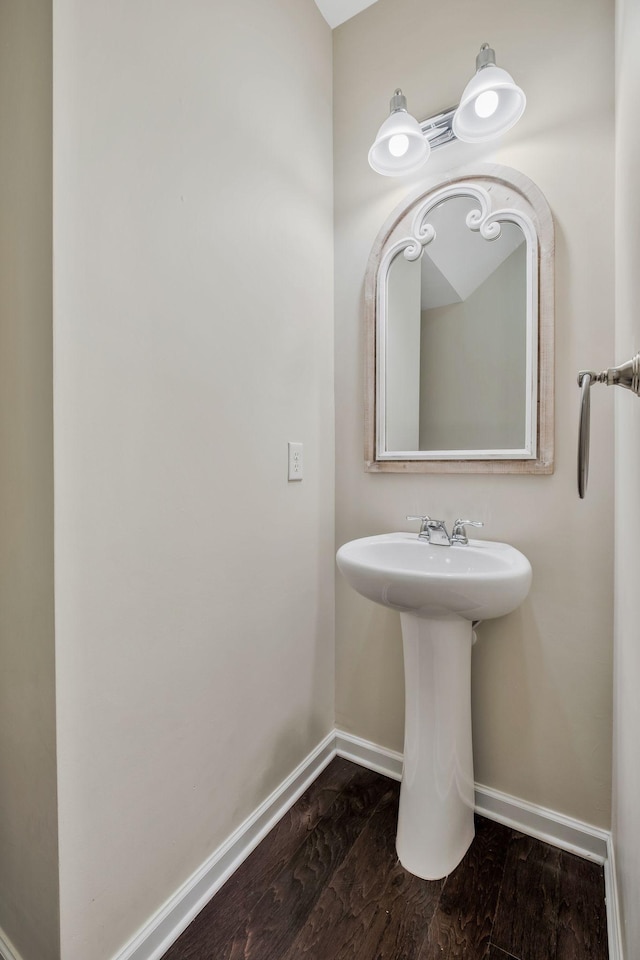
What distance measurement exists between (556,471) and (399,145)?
105cm

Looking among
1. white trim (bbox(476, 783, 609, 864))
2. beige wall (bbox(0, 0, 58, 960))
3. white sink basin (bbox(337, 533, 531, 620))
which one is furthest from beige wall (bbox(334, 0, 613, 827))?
beige wall (bbox(0, 0, 58, 960))

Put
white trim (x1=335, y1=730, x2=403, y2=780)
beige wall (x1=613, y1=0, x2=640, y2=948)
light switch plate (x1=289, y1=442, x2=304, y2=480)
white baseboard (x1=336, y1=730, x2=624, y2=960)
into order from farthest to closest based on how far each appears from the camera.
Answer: white trim (x1=335, y1=730, x2=403, y2=780) < light switch plate (x1=289, y1=442, x2=304, y2=480) < white baseboard (x1=336, y1=730, x2=624, y2=960) < beige wall (x1=613, y1=0, x2=640, y2=948)

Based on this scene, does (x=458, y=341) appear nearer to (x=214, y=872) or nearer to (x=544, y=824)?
(x=544, y=824)

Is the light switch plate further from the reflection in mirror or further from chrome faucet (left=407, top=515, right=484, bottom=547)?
chrome faucet (left=407, top=515, right=484, bottom=547)

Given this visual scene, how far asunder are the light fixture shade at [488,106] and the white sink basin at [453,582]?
1.13m

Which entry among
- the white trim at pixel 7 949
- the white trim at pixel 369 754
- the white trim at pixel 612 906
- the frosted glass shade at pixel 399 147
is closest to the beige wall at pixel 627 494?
the white trim at pixel 612 906

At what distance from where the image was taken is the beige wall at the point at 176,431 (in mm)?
768

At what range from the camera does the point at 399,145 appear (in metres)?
1.29

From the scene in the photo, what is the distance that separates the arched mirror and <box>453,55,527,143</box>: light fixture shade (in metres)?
0.09

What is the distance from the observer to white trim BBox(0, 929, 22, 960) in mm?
858

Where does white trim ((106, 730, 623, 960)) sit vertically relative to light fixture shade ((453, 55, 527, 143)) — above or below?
below

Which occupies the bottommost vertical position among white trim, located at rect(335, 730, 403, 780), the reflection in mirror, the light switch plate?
white trim, located at rect(335, 730, 403, 780)

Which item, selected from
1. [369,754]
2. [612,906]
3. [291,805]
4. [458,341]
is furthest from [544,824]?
[458,341]

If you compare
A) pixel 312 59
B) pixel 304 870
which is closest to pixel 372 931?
pixel 304 870
